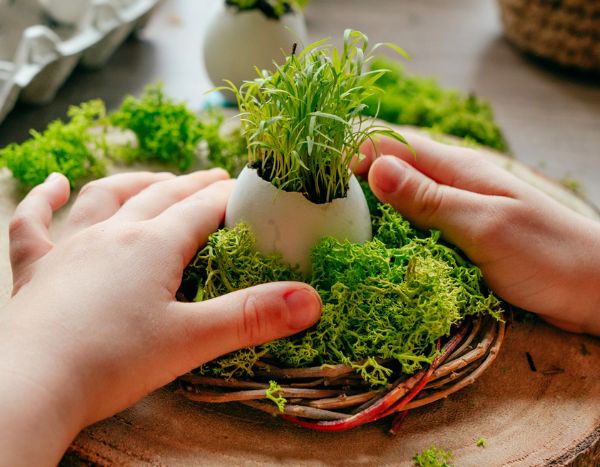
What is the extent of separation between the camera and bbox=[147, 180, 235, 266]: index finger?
0.98 m

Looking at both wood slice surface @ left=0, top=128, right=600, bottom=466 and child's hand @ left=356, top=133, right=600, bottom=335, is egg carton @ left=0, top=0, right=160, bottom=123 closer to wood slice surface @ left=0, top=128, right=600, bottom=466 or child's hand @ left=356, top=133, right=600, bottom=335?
wood slice surface @ left=0, top=128, right=600, bottom=466

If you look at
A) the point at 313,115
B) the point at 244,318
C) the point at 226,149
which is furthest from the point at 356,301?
the point at 226,149

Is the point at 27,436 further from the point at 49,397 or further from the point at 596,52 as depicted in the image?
the point at 596,52

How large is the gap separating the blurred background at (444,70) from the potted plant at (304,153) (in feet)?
3.02

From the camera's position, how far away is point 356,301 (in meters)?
0.94

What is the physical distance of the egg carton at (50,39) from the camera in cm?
182

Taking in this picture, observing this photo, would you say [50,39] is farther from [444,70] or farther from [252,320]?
[444,70]

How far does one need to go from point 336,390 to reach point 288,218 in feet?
0.87

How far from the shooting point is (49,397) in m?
0.77

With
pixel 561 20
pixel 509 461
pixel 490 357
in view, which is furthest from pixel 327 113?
pixel 561 20

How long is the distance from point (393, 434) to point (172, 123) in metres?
0.86

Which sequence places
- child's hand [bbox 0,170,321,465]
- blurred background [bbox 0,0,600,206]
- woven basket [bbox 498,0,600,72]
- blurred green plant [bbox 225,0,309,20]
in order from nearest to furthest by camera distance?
child's hand [bbox 0,170,321,465], blurred green plant [bbox 225,0,309,20], blurred background [bbox 0,0,600,206], woven basket [bbox 498,0,600,72]

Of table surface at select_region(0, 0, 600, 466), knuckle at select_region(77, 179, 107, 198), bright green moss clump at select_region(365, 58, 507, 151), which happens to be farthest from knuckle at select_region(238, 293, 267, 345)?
table surface at select_region(0, 0, 600, 466)

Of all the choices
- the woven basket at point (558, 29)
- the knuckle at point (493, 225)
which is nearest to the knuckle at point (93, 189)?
the knuckle at point (493, 225)
